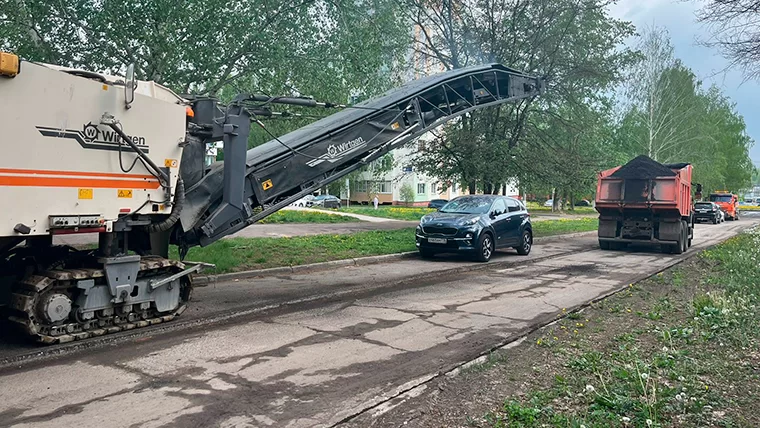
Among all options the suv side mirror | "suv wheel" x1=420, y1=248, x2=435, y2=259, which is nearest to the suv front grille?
"suv wheel" x1=420, y1=248, x2=435, y2=259

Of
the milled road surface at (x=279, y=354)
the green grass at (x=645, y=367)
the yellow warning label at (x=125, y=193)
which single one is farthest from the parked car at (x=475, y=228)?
the yellow warning label at (x=125, y=193)

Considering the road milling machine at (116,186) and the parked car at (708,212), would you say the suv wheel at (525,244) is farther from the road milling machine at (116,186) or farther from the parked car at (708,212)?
the parked car at (708,212)

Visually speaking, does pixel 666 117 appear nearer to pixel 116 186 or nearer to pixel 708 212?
pixel 708 212

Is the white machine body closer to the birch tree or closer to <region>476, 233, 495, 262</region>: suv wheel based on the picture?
<region>476, 233, 495, 262</region>: suv wheel

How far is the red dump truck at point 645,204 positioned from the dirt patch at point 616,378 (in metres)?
9.42

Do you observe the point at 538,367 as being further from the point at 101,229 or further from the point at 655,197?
the point at 655,197

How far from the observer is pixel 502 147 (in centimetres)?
1922

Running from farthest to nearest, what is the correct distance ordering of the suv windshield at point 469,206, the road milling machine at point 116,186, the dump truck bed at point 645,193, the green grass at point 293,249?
the dump truck bed at point 645,193
the suv windshield at point 469,206
the green grass at point 293,249
the road milling machine at point 116,186

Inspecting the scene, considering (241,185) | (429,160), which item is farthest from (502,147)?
(241,185)

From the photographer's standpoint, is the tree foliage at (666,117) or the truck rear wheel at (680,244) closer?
the truck rear wheel at (680,244)

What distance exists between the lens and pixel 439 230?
46.3 ft

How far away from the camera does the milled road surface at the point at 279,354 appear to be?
4398 mm

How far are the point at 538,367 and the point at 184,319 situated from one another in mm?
4580

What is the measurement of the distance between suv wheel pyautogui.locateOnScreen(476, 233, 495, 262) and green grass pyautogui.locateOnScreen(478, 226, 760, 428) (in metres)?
5.16
